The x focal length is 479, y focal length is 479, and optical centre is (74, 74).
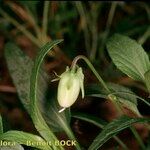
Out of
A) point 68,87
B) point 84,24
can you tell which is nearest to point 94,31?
point 84,24

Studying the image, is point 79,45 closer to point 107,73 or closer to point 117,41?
point 107,73

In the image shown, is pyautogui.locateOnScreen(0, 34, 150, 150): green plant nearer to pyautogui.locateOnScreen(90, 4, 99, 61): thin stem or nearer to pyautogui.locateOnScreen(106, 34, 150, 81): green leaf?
pyautogui.locateOnScreen(106, 34, 150, 81): green leaf

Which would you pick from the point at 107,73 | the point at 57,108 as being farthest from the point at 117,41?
the point at 107,73

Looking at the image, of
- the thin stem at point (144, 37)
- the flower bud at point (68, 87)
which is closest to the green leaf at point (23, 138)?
the flower bud at point (68, 87)

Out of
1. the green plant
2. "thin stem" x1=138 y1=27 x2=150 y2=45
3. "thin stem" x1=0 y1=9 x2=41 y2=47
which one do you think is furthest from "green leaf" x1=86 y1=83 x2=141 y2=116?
"thin stem" x1=0 y1=9 x2=41 y2=47

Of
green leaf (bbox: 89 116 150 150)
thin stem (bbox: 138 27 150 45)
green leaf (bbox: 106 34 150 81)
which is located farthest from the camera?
thin stem (bbox: 138 27 150 45)

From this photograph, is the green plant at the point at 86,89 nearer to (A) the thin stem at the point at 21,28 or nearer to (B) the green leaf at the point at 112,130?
(B) the green leaf at the point at 112,130
